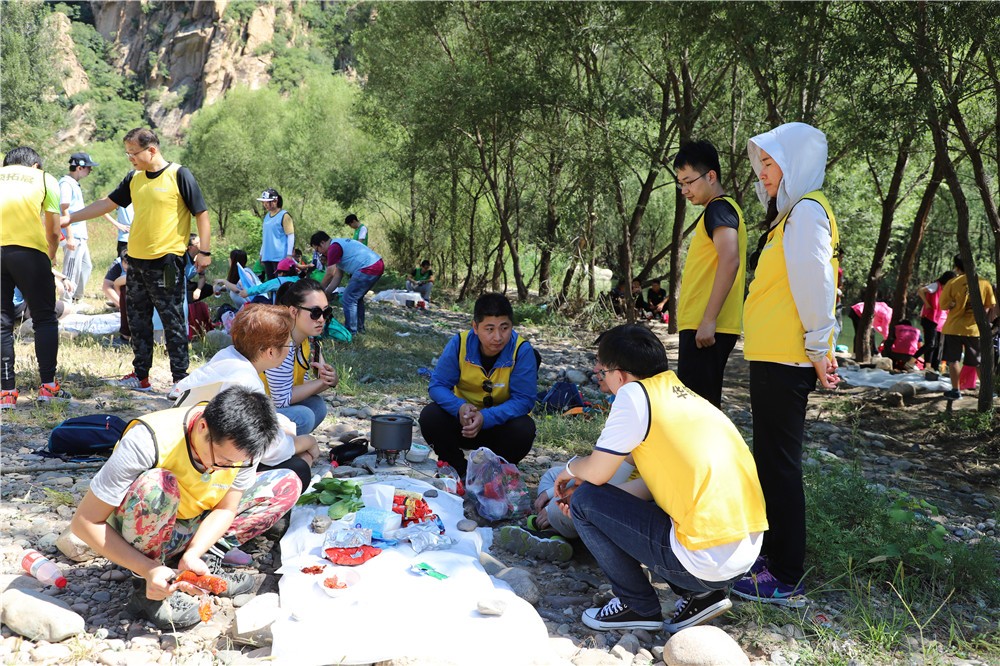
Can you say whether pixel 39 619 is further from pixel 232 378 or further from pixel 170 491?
pixel 232 378

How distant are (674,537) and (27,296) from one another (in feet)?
16.0

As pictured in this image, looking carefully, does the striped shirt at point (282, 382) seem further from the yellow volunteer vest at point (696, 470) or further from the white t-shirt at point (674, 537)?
the yellow volunteer vest at point (696, 470)

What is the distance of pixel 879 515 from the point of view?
3.89m

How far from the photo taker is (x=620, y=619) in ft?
9.89

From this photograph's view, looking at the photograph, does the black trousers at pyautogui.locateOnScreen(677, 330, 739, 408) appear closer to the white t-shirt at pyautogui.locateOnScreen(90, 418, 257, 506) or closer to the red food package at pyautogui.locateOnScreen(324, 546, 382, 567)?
the red food package at pyautogui.locateOnScreen(324, 546, 382, 567)

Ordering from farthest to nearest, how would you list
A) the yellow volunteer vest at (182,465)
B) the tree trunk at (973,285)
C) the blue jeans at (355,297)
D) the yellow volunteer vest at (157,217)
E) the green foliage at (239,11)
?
the green foliage at (239,11), the blue jeans at (355,297), the tree trunk at (973,285), the yellow volunteer vest at (157,217), the yellow volunteer vest at (182,465)

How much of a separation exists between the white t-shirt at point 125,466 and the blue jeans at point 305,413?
1.43 m

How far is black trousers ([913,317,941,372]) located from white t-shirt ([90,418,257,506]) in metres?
11.1

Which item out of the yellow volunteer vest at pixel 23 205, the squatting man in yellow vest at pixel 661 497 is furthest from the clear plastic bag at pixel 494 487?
the yellow volunteer vest at pixel 23 205

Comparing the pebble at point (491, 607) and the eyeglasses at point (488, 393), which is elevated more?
the eyeglasses at point (488, 393)

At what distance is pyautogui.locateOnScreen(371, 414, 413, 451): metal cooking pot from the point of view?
14.8ft

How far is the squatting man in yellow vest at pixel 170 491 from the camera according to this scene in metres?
2.61

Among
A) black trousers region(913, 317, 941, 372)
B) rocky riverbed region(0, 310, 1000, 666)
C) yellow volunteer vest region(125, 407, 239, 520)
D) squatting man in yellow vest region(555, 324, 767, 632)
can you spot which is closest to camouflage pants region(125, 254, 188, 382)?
rocky riverbed region(0, 310, 1000, 666)

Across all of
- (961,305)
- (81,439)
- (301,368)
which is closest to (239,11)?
(961,305)
